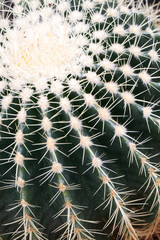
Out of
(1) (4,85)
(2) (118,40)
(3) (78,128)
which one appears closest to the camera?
(3) (78,128)

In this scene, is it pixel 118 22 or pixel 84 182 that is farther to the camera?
pixel 118 22

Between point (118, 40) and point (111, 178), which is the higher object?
point (118, 40)

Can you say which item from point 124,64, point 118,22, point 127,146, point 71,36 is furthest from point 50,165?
point 118,22

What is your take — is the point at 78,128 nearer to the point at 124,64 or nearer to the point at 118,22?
the point at 124,64

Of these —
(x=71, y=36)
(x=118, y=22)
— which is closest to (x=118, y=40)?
(x=118, y=22)

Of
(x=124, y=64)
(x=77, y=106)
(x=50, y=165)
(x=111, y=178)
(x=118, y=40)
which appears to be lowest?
(x=111, y=178)

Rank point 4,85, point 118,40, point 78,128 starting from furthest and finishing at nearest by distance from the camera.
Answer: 1. point 118,40
2. point 4,85
3. point 78,128

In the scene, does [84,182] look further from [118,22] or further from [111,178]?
[118,22]
